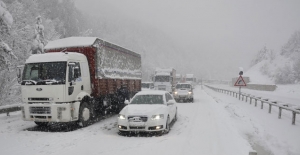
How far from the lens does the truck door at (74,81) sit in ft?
31.8

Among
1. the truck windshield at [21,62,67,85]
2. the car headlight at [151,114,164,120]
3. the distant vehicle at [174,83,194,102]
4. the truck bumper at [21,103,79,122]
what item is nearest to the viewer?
the car headlight at [151,114,164,120]

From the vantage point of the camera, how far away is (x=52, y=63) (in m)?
9.76

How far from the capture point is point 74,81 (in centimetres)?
991

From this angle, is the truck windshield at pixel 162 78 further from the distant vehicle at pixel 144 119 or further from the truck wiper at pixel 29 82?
the truck wiper at pixel 29 82

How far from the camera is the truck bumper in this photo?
366 inches

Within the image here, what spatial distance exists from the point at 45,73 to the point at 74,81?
1.16 m

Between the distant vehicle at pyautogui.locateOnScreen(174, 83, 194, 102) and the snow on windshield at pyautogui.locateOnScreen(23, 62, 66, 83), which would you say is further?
the distant vehicle at pyautogui.locateOnScreen(174, 83, 194, 102)

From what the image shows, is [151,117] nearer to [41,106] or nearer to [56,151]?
[56,151]

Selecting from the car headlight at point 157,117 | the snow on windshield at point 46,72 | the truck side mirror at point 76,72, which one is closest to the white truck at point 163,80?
the truck side mirror at point 76,72

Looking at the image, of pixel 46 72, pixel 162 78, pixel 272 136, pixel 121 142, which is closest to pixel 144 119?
pixel 121 142

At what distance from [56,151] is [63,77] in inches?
139

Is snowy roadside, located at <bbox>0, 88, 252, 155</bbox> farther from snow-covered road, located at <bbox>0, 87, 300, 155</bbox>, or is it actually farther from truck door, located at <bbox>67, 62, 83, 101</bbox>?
truck door, located at <bbox>67, 62, 83, 101</bbox>

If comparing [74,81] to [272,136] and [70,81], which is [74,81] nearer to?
[70,81]

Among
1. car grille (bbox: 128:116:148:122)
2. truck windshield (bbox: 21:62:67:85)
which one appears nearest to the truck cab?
truck windshield (bbox: 21:62:67:85)
